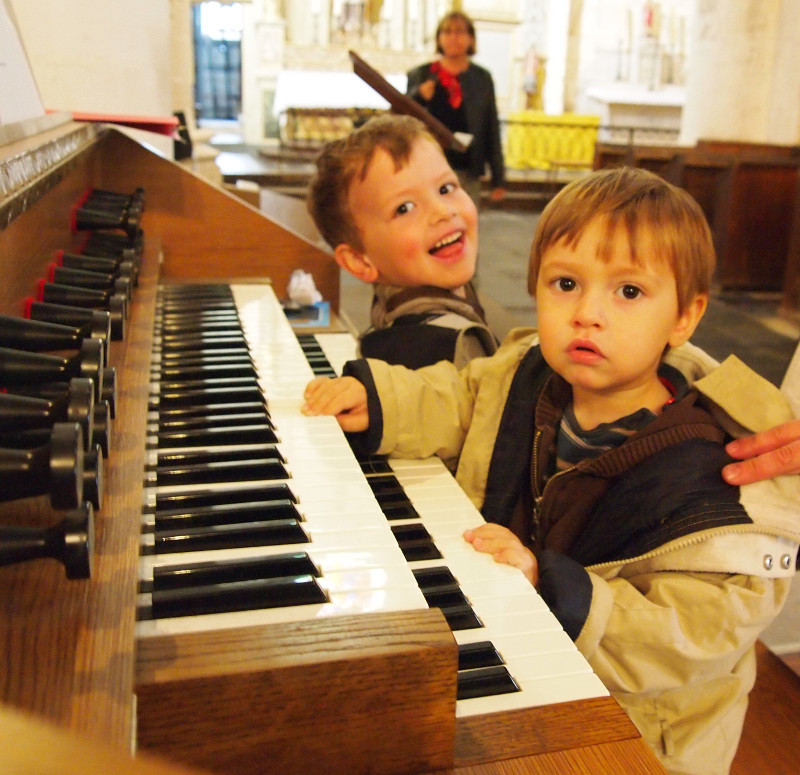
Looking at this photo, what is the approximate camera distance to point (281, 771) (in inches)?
30.1

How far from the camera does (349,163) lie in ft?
7.40

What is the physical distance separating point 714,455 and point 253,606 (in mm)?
870

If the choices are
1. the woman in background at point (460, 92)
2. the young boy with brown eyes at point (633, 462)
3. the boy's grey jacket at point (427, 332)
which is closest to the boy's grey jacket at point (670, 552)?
the young boy with brown eyes at point (633, 462)

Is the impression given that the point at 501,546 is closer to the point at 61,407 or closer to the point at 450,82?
the point at 61,407

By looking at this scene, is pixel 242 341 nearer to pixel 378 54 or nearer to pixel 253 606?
pixel 253 606

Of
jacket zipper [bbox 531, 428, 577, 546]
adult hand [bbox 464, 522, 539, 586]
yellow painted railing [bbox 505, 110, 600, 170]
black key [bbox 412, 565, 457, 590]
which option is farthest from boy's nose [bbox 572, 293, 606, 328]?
yellow painted railing [bbox 505, 110, 600, 170]

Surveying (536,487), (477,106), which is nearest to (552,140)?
(477,106)

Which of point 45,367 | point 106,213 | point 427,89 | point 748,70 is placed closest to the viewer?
point 45,367

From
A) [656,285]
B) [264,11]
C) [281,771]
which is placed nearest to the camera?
[281,771]

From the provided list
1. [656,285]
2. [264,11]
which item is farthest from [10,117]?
[264,11]

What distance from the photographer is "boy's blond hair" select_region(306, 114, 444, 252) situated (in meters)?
2.24

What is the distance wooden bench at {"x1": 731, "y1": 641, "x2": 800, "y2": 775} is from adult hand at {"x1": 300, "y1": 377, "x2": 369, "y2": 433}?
0.93 meters

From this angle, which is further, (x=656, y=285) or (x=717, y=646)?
(x=656, y=285)

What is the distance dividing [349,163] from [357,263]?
11.1 inches
